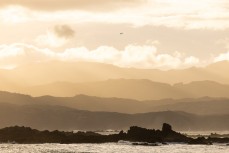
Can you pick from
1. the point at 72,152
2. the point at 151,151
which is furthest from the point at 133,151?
the point at 72,152

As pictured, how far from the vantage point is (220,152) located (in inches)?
6978

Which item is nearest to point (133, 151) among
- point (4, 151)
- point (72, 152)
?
point (72, 152)

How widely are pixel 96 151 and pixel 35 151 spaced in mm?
14540

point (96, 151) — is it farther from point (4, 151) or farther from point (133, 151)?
point (4, 151)

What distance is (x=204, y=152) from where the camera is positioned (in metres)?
176

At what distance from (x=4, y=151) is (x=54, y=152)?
14.1 meters

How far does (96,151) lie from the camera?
172 m

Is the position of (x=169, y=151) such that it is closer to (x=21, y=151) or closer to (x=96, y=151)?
(x=96, y=151)

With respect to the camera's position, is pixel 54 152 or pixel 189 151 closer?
pixel 54 152

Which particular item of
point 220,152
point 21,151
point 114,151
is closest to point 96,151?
point 114,151

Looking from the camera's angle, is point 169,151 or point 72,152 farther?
point 169,151

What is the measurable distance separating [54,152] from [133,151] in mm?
20900

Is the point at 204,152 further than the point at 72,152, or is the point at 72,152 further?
the point at 204,152

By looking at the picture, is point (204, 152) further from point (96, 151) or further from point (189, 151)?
point (96, 151)
